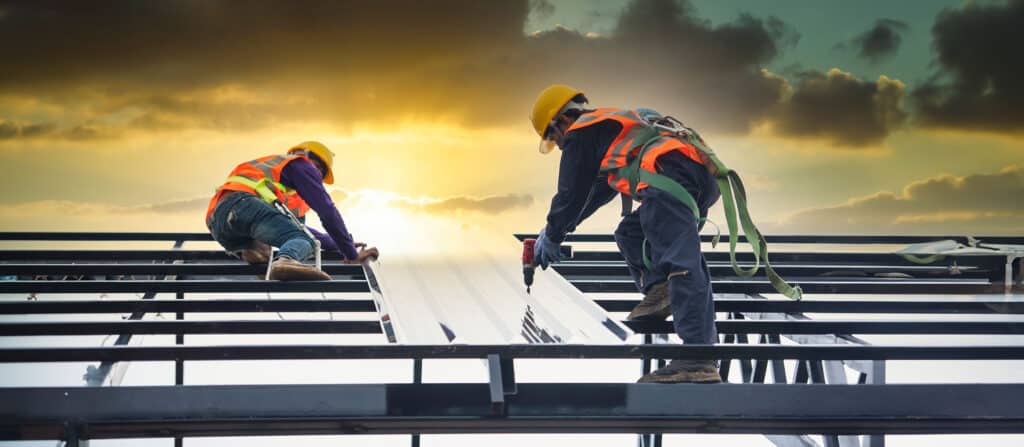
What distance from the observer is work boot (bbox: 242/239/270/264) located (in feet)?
24.5

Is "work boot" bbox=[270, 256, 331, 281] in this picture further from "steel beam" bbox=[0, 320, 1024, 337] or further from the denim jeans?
"steel beam" bbox=[0, 320, 1024, 337]

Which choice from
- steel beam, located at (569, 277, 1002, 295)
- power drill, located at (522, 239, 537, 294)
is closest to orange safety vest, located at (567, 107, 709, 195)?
power drill, located at (522, 239, 537, 294)

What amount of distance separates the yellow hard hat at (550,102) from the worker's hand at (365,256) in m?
2.15

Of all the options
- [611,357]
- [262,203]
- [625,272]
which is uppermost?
[262,203]

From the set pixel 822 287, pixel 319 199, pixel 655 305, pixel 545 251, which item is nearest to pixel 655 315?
pixel 655 305

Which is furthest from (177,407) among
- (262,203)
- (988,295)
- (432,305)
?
(988,295)

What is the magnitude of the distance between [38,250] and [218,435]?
4574 mm

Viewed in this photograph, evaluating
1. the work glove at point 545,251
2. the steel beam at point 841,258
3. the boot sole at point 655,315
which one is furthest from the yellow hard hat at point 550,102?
the steel beam at point 841,258

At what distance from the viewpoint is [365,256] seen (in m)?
7.21

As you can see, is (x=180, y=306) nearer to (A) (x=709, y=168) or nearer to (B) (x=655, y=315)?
(B) (x=655, y=315)

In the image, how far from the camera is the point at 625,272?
7.02 meters

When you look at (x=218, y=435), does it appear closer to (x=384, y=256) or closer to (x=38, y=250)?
(x=384, y=256)

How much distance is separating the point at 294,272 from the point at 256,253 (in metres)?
1.19

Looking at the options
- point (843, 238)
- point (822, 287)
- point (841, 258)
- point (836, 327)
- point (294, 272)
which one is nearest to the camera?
point (836, 327)
